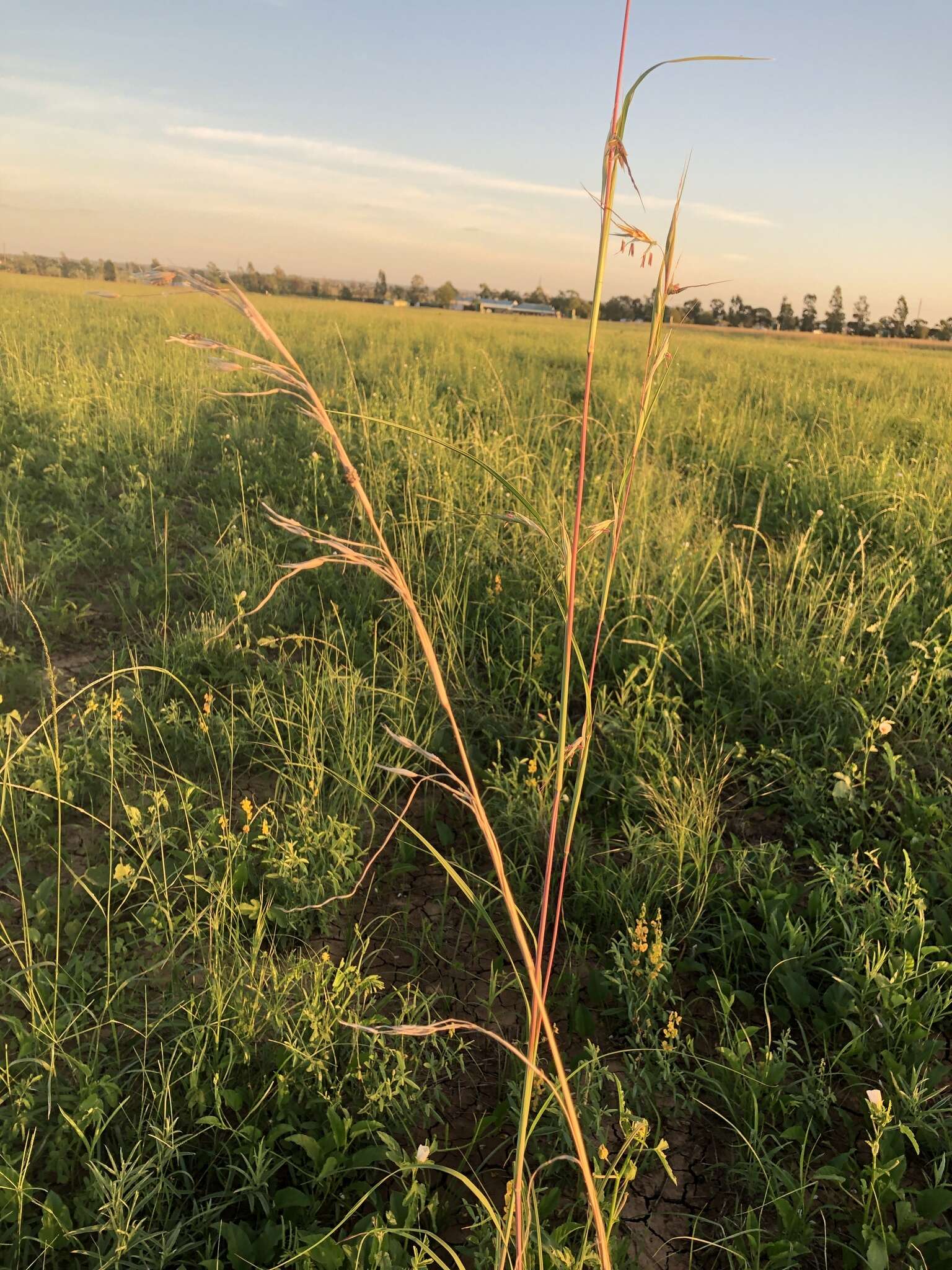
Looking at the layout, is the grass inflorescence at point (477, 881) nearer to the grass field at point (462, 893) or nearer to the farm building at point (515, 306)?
the grass field at point (462, 893)

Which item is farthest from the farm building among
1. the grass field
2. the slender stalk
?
the slender stalk

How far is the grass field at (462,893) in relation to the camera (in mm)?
1225

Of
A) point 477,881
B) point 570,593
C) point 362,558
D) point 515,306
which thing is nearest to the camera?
point 362,558

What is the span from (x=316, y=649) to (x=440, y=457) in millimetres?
1582

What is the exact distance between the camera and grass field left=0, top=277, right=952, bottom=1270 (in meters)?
1.22

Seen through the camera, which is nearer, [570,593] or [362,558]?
[362,558]

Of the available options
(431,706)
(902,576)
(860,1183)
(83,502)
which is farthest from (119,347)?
(860,1183)

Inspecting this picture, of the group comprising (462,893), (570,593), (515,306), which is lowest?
(462,893)

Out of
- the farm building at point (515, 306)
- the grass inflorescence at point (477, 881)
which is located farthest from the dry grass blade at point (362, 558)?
the farm building at point (515, 306)

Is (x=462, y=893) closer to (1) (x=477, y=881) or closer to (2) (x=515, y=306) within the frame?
(1) (x=477, y=881)

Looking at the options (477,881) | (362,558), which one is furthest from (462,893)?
(362,558)

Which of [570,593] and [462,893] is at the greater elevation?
[570,593]

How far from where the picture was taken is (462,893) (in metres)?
1.95

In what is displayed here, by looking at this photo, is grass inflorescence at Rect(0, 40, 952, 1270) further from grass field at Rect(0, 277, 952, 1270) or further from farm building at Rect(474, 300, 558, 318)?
farm building at Rect(474, 300, 558, 318)
